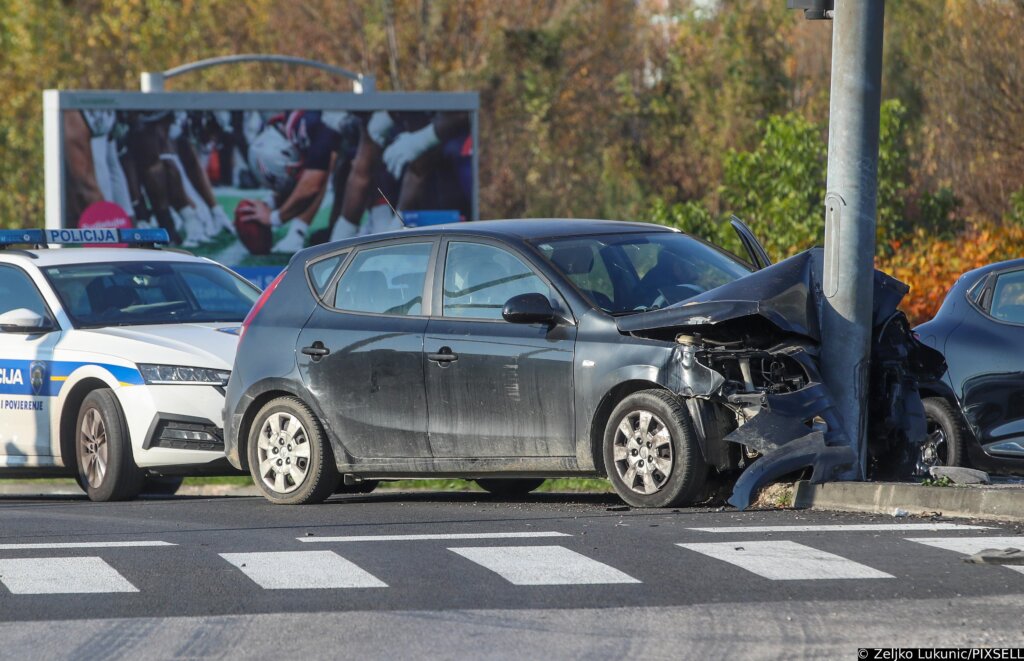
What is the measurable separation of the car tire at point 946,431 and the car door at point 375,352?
9.94 feet

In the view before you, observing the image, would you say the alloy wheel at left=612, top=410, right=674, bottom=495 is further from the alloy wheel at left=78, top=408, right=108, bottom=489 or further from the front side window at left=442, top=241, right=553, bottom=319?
the alloy wheel at left=78, top=408, right=108, bottom=489

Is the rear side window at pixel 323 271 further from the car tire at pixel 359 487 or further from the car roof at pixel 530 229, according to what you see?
the car tire at pixel 359 487

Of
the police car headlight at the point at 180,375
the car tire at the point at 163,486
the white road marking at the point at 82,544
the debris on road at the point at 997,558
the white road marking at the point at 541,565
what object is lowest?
the car tire at the point at 163,486

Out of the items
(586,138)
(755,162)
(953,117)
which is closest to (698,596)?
(953,117)

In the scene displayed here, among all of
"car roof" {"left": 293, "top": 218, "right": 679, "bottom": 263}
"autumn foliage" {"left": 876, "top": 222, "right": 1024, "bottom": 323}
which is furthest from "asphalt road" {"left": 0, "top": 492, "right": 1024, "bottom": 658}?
"autumn foliage" {"left": 876, "top": 222, "right": 1024, "bottom": 323}

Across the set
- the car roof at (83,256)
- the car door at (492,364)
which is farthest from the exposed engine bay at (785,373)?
the car roof at (83,256)

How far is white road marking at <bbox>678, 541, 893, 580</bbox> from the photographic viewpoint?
7277mm

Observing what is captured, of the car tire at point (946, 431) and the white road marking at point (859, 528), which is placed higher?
the car tire at point (946, 431)

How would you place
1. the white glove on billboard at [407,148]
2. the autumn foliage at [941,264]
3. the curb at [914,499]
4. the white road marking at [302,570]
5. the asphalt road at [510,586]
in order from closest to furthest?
1. the asphalt road at [510,586]
2. the white road marking at [302,570]
3. the curb at [914,499]
4. the autumn foliage at [941,264]
5. the white glove on billboard at [407,148]

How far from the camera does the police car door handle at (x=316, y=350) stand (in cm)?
1088

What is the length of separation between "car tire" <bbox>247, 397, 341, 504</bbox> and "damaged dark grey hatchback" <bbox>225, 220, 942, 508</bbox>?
0.01 metres

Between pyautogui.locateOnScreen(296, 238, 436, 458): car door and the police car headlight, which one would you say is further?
the police car headlight

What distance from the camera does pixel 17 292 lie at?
12898mm

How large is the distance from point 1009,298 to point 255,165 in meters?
17.1
